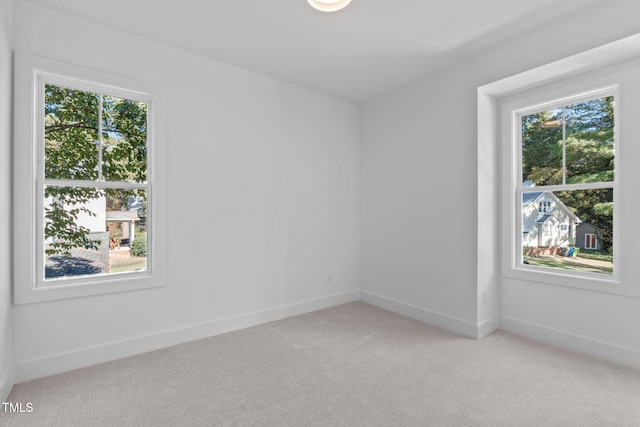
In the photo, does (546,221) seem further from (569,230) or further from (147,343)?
(147,343)

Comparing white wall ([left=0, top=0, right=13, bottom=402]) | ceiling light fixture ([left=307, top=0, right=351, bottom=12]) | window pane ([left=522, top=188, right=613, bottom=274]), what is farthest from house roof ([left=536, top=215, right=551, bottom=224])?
white wall ([left=0, top=0, right=13, bottom=402])

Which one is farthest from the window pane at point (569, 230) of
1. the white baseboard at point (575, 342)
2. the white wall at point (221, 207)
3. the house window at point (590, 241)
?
the white wall at point (221, 207)

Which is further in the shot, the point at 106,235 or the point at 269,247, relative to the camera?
the point at 269,247

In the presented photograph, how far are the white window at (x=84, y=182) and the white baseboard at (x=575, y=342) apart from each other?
3339 millimetres

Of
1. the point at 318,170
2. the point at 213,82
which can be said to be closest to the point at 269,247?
the point at 318,170

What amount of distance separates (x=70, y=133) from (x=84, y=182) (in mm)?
402

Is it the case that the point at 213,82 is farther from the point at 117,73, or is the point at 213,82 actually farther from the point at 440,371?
the point at 440,371

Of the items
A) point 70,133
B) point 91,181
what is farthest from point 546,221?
point 70,133

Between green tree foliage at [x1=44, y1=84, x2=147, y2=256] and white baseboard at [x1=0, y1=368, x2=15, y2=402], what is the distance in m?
0.83

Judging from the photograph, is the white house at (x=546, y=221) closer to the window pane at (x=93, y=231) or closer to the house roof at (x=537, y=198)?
the house roof at (x=537, y=198)

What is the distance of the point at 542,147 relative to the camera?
9.89ft

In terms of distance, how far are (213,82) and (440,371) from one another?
3188mm

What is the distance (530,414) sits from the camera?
1889 millimetres

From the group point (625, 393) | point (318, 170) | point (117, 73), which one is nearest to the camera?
point (625, 393)
